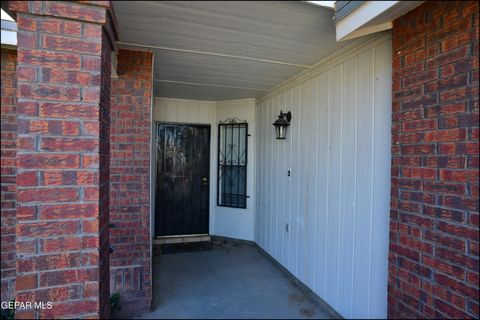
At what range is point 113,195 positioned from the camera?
115 inches

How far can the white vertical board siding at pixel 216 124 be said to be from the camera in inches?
204

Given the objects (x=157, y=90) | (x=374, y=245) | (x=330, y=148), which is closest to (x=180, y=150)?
(x=157, y=90)

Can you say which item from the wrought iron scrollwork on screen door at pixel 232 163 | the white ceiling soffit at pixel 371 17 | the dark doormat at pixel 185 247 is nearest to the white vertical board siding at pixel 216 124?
the wrought iron scrollwork on screen door at pixel 232 163

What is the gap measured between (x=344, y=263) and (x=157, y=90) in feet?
11.5

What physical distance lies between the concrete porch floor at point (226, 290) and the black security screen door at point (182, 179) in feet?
2.83

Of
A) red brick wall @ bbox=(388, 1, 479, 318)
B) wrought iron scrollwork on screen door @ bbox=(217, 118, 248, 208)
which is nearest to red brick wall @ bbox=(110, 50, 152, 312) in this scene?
red brick wall @ bbox=(388, 1, 479, 318)

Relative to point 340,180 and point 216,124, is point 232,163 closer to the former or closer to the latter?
point 216,124

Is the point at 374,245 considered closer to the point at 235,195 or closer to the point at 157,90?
the point at 235,195

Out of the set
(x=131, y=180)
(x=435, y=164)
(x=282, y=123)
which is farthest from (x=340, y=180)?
(x=131, y=180)

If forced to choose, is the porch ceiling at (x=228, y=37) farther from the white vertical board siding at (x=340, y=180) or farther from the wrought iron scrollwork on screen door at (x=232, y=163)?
the wrought iron scrollwork on screen door at (x=232, y=163)

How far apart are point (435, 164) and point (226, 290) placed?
2527 mm

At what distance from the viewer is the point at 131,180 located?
296 centimetres

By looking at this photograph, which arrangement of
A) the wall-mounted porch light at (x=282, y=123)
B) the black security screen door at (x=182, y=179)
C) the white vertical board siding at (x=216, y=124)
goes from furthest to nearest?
the black security screen door at (x=182, y=179)
the white vertical board siding at (x=216, y=124)
the wall-mounted porch light at (x=282, y=123)

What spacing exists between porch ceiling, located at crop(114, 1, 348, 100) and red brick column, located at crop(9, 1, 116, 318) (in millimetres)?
531
